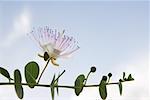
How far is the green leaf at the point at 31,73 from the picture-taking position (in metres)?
0.64

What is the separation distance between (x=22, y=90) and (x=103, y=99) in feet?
0.80

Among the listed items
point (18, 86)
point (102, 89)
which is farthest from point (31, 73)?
point (102, 89)

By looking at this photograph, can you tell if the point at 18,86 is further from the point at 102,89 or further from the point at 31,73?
the point at 102,89

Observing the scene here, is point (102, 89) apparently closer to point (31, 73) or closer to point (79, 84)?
point (79, 84)

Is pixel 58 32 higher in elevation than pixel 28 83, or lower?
higher

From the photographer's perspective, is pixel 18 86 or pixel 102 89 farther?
pixel 102 89

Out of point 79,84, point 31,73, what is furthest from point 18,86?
point 79,84

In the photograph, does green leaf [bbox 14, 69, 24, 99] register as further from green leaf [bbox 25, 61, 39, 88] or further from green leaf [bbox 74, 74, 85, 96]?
green leaf [bbox 74, 74, 85, 96]

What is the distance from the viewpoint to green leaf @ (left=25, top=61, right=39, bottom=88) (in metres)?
0.64

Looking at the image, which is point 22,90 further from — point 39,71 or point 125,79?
point 125,79

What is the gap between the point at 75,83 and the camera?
2.41 feet

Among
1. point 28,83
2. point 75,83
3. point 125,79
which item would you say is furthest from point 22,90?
point 125,79

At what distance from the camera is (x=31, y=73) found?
0.66m

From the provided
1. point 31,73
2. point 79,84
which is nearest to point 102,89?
point 79,84
